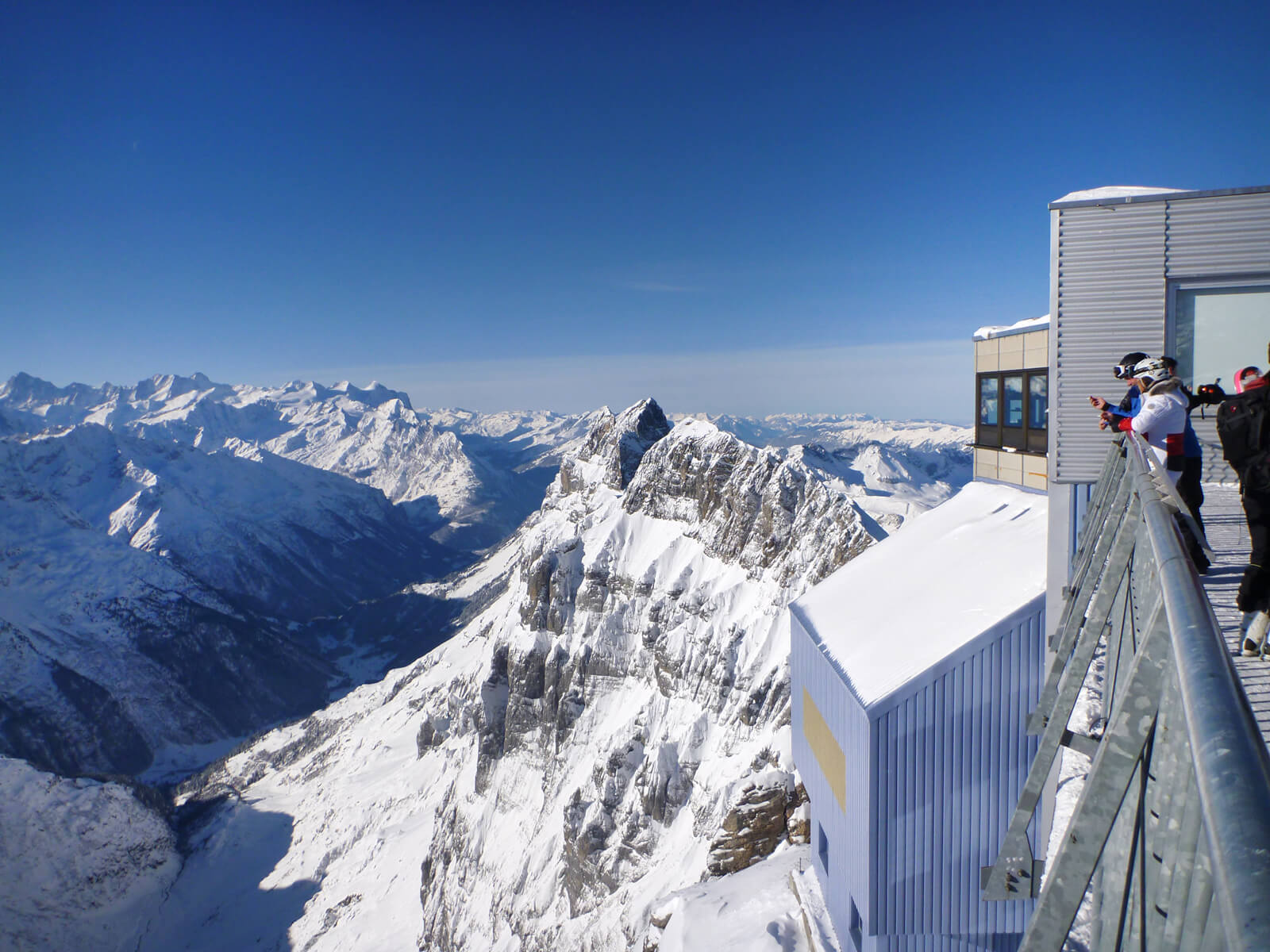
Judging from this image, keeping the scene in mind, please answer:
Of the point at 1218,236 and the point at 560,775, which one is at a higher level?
the point at 1218,236

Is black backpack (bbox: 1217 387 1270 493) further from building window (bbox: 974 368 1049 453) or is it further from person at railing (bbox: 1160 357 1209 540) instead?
building window (bbox: 974 368 1049 453)

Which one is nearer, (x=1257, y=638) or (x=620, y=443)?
(x=1257, y=638)

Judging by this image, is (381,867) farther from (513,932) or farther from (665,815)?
(665,815)

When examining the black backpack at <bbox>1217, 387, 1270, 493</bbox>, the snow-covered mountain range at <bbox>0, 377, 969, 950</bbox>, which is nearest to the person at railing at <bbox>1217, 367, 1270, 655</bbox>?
the black backpack at <bbox>1217, 387, 1270, 493</bbox>

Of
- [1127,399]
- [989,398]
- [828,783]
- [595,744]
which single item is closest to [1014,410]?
[989,398]

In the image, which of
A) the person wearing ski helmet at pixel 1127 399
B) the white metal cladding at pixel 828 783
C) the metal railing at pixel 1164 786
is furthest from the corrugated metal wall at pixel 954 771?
the metal railing at pixel 1164 786

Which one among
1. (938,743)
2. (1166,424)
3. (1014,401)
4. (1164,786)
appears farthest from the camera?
(1014,401)

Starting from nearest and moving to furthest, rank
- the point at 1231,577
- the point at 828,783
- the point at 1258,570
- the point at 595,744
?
the point at 1258,570, the point at 1231,577, the point at 828,783, the point at 595,744

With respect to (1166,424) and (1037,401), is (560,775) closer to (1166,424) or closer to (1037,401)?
(1037,401)
